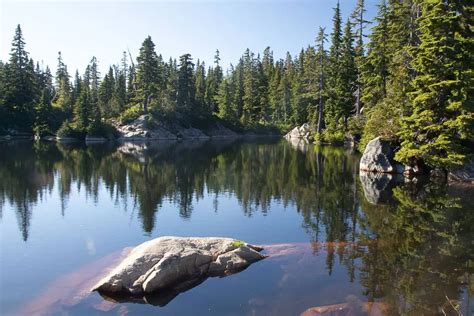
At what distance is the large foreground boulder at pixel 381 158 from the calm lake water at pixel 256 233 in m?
1.90

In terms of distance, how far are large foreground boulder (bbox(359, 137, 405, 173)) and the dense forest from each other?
1.09 m

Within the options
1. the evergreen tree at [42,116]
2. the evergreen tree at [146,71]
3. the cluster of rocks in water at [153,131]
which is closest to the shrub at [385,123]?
the cluster of rocks in water at [153,131]

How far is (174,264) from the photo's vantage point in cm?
1234

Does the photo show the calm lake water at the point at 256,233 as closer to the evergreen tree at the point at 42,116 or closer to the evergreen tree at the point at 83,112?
→ the evergreen tree at the point at 83,112

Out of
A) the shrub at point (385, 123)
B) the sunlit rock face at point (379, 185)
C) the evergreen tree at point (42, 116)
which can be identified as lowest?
the sunlit rock face at point (379, 185)

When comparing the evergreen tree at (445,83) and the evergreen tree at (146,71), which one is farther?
the evergreen tree at (146,71)

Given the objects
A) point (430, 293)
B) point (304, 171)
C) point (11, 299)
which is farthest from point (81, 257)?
point (304, 171)

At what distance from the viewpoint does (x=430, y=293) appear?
37.5 feet

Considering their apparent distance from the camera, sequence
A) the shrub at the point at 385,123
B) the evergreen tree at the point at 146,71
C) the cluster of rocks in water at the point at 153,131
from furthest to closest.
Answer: the evergreen tree at the point at 146,71 < the cluster of rocks in water at the point at 153,131 < the shrub at the point at 385,123

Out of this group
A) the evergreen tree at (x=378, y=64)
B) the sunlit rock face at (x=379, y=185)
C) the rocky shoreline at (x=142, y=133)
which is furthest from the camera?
the rocky shoreline at (x=142, y=133)

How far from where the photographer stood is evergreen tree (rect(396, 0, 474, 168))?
88.0 ft

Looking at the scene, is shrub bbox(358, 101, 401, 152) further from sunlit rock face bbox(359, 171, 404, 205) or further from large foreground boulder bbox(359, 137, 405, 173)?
sunlit rock face bbox(359, 171, 404, 205)

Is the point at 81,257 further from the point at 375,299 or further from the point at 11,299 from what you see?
the point at 375,299

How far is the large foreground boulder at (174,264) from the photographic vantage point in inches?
464
